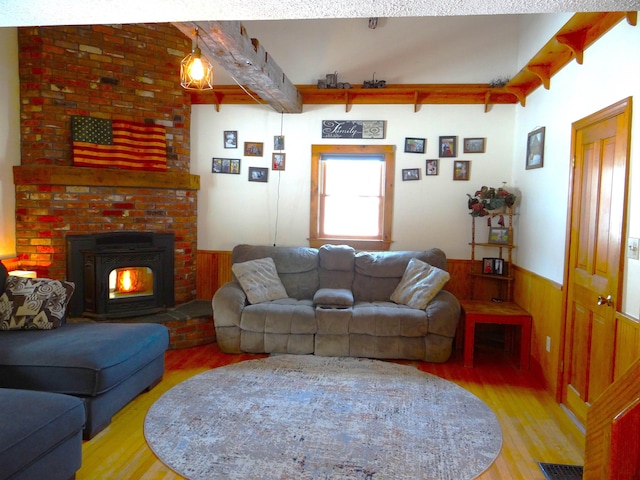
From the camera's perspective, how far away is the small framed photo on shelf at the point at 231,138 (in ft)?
16.5

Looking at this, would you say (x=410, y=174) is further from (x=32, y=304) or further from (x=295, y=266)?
(x=32, y=304)

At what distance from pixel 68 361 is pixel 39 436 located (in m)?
Answer: 0.75

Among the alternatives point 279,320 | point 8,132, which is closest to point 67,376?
point 279,320

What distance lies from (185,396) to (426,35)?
423 centimetres

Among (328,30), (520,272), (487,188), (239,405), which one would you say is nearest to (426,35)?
(328,30)

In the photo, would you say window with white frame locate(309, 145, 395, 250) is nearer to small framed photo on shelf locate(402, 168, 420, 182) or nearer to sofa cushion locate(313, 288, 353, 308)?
small framed photo on shelf locate(402, 168, 420, 182)

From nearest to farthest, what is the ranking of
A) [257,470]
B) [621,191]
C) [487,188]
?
[257,470]
[621,191]
[487,188]

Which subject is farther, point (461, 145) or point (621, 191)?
point (461, 145)

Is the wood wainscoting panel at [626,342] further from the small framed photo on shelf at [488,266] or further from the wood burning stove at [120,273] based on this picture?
the wood burning stove at [120,273]

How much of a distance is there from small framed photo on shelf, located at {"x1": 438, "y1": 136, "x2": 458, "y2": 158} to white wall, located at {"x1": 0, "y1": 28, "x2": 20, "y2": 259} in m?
4.15

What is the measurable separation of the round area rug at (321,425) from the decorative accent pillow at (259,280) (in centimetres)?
77

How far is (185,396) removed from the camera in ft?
10.3

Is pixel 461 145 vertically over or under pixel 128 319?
over

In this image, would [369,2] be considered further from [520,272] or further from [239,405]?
[520,272]
